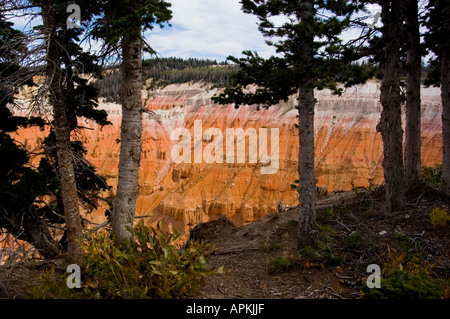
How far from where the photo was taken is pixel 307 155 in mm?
7270

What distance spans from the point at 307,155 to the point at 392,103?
3147 millimetres

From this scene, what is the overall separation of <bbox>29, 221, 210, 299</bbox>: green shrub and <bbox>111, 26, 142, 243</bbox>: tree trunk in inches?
37.0

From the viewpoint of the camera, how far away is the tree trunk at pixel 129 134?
6176 mm

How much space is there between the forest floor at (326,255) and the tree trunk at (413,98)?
0.71 m

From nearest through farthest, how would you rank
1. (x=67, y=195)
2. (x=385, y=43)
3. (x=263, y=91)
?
(x=67, y=195) < (x=263, y=91) < (x=385, y=43)

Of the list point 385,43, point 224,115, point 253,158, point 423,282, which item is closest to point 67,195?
point 423,282

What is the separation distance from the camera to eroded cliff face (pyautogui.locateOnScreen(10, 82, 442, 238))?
40375mm

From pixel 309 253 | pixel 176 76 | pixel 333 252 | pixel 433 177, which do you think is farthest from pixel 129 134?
pixel 176 76

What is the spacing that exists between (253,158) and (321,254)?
136ft

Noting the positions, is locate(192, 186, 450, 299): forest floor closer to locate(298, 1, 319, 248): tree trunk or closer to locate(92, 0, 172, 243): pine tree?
locate(298, 1, 319, 248): tree trunk

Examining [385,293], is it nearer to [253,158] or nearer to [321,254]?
[321,254]

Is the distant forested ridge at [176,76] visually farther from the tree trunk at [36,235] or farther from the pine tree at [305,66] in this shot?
the pine tree at [305,66]

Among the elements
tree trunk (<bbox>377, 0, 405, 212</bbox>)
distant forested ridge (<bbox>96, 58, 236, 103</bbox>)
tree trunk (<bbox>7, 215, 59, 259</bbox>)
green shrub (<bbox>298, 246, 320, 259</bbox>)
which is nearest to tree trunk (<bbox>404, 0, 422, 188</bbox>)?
tree trunk (<bbox>377, 0, 405, 212</bbox>)
